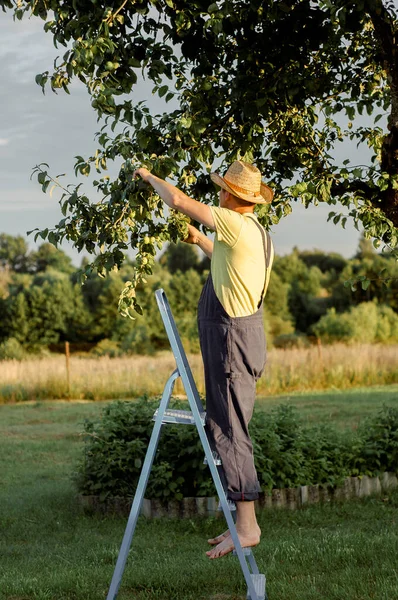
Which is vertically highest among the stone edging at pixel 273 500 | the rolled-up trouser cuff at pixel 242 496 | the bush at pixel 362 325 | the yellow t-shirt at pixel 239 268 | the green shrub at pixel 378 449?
the yellow t-shirt at pixel 239 268

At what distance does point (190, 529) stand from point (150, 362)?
12.9 meters

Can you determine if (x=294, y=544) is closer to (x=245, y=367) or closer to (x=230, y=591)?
(x=230, y=591)

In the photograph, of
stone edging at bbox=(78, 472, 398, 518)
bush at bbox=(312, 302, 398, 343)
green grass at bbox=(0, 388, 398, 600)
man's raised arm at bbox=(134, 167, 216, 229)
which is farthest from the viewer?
bush at bbox=(312, 302, 398, 343)

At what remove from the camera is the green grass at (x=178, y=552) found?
514cm

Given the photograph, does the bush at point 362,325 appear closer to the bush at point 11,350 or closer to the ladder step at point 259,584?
the bush at point 11,350

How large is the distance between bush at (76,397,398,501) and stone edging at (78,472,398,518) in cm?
8

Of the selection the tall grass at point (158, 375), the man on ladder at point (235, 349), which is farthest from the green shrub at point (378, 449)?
the tall grass at point (158, 375)

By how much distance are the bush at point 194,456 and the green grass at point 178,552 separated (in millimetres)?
324

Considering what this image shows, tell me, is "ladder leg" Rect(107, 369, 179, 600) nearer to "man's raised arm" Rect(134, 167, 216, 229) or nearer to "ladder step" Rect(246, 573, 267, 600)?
"ladder step" Rect(246, 573, 267, 600)

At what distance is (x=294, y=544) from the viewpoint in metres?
6.24

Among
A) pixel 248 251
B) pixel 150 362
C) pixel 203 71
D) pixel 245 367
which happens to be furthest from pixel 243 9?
pixel 150 362

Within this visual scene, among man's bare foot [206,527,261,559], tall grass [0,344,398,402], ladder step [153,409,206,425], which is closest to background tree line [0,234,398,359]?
tall grass [0,344,398,402]

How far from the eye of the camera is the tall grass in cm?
1894

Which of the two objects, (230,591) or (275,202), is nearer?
(230,591)
